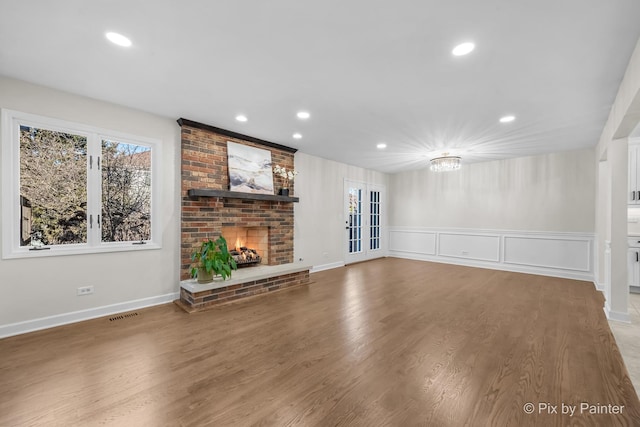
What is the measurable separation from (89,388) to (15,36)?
269 centimetres

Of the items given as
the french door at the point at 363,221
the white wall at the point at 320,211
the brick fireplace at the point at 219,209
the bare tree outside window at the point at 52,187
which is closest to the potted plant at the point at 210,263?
the brick fireplace at the point at 219,209

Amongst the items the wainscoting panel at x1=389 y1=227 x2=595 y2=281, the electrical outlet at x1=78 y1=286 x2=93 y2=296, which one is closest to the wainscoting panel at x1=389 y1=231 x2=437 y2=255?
A: the wainscoting panel at x1=389 y1=227 x2=595 y2=281

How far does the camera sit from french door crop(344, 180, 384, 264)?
6754 millimetres

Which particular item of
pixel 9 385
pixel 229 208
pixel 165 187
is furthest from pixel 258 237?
pixel 9 385

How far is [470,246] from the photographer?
255 inches

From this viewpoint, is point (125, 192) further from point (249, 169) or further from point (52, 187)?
point (249, 169)

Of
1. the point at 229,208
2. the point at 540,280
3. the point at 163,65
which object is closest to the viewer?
the point at 163,65

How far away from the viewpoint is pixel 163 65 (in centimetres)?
243

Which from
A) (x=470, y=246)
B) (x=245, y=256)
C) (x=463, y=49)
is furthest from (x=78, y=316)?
(x=470, y=246)

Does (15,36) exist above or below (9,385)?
above

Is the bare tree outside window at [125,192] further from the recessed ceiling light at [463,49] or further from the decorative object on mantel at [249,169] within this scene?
the recessed ceiling light at [463,49]

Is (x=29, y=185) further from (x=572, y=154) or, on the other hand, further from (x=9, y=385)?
(x=572, y=154)

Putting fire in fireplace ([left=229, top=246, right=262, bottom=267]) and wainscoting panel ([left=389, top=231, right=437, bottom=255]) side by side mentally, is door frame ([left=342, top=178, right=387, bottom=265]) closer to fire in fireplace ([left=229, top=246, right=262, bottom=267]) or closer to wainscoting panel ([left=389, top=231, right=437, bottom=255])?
wainscoting panel ([left=389, top=231, right=437, bottom=255])

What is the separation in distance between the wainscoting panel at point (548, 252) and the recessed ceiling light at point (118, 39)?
713 centimetres
